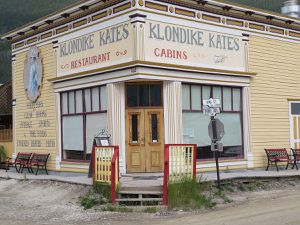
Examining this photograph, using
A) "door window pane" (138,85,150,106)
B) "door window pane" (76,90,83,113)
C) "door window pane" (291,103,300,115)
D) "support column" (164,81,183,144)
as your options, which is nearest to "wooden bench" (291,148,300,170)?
"door window pane" (291,103,300,115)

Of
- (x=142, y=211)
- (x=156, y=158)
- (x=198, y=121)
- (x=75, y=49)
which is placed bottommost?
(x=142, y=211)

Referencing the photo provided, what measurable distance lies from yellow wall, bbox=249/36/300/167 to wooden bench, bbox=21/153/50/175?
7.91 m

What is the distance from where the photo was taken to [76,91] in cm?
1938

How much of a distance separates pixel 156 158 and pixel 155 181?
218 cm

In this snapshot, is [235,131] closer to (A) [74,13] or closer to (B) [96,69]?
(B) [96,69]

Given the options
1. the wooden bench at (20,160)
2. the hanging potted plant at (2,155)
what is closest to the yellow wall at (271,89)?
the wooden bench at (20,160)

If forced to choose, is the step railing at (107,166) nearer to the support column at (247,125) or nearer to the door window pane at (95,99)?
the door window pane at (95,99)

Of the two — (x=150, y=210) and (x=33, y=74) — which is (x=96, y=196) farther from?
(x=33, y=74)

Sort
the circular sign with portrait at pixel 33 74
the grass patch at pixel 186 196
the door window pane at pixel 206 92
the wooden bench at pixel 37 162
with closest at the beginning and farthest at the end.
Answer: the grass patch at pixel 186 196 < the door window pane at pixel 206 92 < the wooden bench at pixel 37 162 < the circular sign with portrait at pixel 33 74

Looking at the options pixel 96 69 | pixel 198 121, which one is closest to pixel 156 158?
pixel 198 121

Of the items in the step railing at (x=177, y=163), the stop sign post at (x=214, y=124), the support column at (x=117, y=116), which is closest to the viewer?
the step railing at (x=177, y=163)

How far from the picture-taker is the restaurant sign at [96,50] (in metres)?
17.0

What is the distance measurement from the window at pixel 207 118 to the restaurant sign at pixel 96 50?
2486 mm

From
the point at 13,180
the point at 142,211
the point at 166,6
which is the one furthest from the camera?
the point at 13,180
